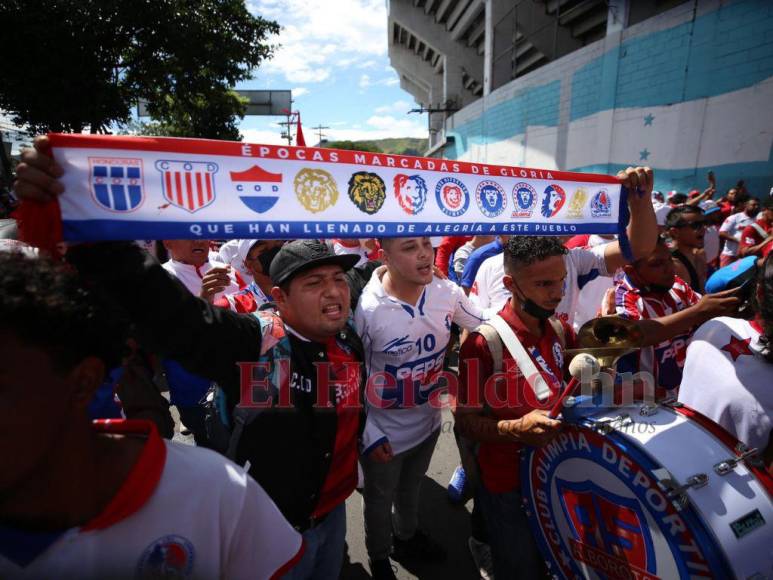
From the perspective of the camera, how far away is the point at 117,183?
1.25m

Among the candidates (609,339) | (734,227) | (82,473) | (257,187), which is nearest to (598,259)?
(609,339)

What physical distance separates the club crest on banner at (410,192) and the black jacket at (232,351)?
68cm

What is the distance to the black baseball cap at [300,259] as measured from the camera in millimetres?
1715

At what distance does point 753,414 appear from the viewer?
153 cm

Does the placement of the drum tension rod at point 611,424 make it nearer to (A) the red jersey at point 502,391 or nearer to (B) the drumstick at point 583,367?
(B) the drumstick at point 583,367

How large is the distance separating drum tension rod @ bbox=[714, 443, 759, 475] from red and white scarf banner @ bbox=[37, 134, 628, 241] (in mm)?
1135

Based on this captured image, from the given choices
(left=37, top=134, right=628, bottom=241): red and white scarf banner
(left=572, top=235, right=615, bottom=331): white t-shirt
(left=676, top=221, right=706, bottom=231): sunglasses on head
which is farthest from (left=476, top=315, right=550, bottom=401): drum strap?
(left=676, top=221, right=706, bottom=231): sunglasses on head

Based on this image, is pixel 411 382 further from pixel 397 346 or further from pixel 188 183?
pixel 188 183

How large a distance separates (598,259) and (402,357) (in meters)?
1.60

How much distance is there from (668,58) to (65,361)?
1257cm

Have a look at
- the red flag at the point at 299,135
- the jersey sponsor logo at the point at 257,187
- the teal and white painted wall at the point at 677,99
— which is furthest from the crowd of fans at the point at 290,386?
the teal and white painted wall at the point at 677,99

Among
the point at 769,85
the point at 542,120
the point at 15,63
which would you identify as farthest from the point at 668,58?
the point at 15,63

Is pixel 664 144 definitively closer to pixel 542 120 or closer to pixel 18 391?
pixel 542 120

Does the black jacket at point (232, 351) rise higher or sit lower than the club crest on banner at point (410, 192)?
lower
